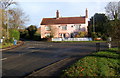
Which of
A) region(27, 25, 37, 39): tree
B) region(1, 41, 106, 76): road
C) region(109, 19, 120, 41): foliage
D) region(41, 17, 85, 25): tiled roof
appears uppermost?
region(41, 17, 85, 25): tiled roof

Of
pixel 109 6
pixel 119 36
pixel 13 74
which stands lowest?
pixel 13 74

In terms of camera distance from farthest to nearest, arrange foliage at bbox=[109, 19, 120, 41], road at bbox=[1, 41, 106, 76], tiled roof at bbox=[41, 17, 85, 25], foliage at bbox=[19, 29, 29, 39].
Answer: foliage at bbox=[19, 29, 29, 39], tiled roof at bbox=[41, 17, 85, 25], road at bbox=[1, 41, 106, 76], foliage at bbox=[109, 19, 120, 41]

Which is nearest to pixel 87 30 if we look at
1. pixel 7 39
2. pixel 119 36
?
pixel 7 39

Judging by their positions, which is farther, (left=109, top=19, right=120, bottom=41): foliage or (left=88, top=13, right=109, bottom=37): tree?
(left=88, top=13, right=109, bottom=37): tree

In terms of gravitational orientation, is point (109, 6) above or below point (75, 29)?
above

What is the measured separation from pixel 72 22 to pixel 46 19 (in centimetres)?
1054

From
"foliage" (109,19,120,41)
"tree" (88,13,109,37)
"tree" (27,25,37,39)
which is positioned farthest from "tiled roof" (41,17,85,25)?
"foliage" (109,19,120,41)

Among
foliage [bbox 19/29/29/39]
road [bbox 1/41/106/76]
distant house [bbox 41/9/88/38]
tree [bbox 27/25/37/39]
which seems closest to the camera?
road [bbox 1/41/106/76]

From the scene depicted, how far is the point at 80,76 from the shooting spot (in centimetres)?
722

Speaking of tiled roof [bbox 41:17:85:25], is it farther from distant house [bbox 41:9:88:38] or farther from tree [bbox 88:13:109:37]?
tree [bbox 88:13:109:37]

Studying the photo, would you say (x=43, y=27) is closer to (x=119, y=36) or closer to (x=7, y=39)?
(x=7, y=39)

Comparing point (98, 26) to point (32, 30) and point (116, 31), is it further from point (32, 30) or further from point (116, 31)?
point (116, 31)

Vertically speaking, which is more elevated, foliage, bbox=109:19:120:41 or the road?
foliage, bbox=109:19:120:41

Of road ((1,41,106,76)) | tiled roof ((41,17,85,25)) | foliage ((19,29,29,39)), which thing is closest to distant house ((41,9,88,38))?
tiled roof ((41,17,85,25))
